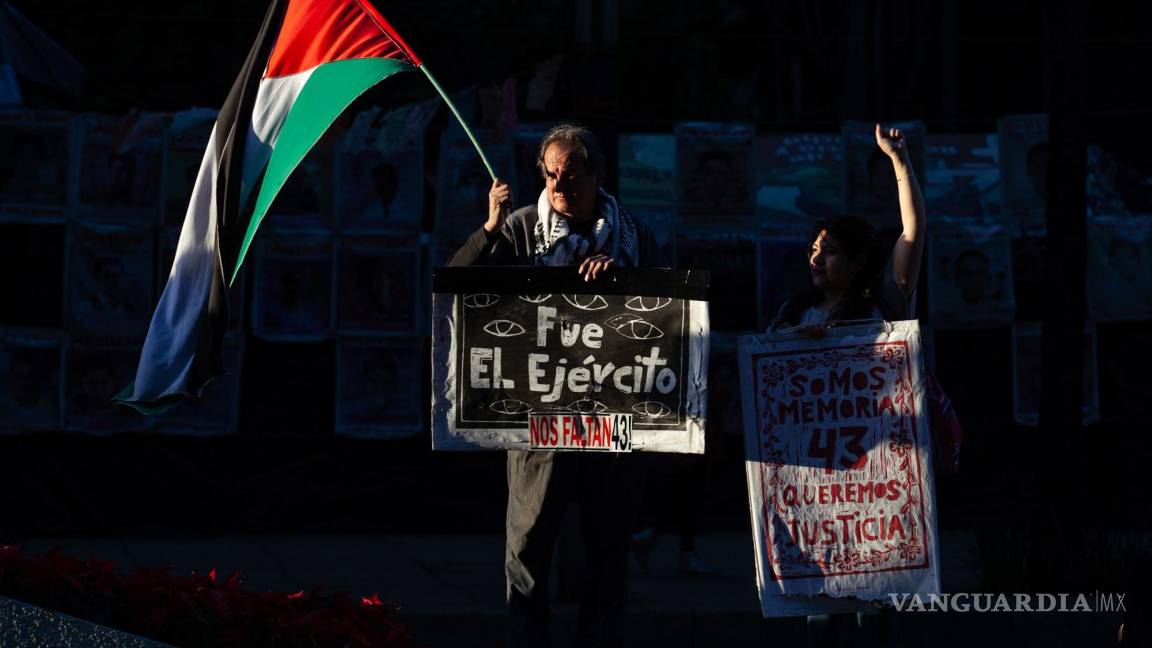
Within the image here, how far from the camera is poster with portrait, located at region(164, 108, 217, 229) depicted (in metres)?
9.13

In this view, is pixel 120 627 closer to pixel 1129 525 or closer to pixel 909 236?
pixel 909 236

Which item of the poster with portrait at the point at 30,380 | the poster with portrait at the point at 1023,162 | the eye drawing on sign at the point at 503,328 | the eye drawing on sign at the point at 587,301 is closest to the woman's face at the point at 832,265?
the eye drawing on sign at the point at 587,301

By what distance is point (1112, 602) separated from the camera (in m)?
7.04

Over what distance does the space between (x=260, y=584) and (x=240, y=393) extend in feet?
6.09

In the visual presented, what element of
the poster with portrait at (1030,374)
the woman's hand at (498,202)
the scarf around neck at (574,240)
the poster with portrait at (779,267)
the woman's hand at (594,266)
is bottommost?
the poster with portrait at (1030,374)

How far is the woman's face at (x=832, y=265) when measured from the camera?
18.1ft

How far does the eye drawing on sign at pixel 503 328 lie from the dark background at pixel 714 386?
105 cm

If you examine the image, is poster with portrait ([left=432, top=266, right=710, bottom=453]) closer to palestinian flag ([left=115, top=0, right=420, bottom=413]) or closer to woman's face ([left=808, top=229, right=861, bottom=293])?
woman's face ([left=808, top=229, right=861, bottom=293])

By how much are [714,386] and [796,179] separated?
13.0 feet

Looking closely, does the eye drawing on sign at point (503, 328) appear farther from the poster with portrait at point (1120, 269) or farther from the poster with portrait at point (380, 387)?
the poster with portrait at point (1120, 269)

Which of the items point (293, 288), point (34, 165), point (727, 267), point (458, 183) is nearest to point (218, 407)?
point (293, 288)

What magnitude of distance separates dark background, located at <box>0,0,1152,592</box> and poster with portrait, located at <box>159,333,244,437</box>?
0.10 meters

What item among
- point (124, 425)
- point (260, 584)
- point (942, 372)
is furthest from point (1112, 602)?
point (124, 425)

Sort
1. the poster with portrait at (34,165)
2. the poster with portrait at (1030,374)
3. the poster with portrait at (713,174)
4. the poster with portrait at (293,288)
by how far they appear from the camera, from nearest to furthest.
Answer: the poster with portrait at (34,165), the poster with portrait at (293,288), the poster with portrait at (713,174), the poster with portrait at (1030,374)
